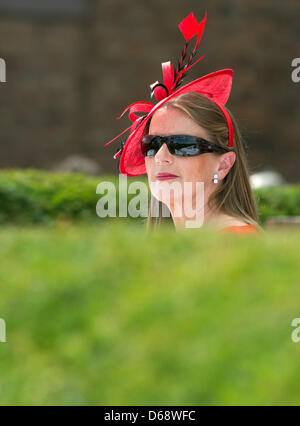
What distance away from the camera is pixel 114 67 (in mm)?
17219

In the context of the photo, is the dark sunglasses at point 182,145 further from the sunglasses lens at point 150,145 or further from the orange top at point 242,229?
the orange top at point 242,229

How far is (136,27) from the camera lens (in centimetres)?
1731

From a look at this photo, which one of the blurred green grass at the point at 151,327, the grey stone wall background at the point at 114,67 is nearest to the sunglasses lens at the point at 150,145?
the blurred green grass at the point at 151,327

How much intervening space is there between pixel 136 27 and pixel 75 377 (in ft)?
52.3

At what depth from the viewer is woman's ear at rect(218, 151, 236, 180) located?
3.84 metres

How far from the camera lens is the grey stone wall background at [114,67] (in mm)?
16750

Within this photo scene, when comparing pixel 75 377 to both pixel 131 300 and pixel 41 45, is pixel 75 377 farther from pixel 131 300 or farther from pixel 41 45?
pixel 41 45

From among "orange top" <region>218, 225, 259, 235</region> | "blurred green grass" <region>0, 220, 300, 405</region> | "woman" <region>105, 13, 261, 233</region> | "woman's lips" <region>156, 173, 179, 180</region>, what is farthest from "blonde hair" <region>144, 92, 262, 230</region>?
"blurred green grass" <region>0, 220, 300, 405</region>

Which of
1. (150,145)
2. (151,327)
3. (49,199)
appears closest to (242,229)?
(150,145)

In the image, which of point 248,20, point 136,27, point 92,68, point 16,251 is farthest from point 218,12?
point 16,251

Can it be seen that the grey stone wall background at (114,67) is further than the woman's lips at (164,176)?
Yes

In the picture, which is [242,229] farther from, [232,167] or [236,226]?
[232,167]

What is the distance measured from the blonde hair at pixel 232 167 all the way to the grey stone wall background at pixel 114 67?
12684mm

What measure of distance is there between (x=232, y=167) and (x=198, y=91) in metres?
0.47
